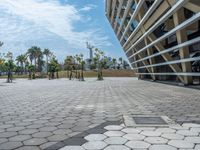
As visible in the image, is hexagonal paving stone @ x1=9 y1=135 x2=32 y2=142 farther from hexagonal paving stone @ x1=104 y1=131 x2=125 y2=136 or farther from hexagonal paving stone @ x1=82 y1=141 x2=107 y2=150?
hexagonal paving stone @ x1=104 y1=131 x2=125 y2=136

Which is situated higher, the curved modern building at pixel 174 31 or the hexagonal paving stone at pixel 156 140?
the curved modern building at pixel 174 31

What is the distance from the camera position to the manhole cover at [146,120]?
537 cm

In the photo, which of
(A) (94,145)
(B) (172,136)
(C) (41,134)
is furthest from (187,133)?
(C) (41,134)

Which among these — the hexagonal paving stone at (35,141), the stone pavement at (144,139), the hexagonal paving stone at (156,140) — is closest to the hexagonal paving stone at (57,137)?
the hexagonal paving stone at (35,141)

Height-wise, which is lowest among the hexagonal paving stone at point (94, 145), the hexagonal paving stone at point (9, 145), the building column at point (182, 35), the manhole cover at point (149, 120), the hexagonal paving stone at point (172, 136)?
the hexagonal paving stone at point (172, 136)

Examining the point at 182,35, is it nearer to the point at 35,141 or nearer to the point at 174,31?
the point at 174,31

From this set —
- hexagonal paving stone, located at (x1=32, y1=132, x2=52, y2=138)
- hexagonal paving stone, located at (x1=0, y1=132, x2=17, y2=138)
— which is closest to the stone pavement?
hexagonal paving stone, located at (x1=32, y1=132, x2=52, y2=138)

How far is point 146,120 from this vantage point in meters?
5.83

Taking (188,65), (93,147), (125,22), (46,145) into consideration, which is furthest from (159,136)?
(125,22)

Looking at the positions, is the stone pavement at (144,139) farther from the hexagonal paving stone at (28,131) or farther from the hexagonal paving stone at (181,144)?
the hexagonal paving stone at (28,131)

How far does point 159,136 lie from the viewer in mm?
4402

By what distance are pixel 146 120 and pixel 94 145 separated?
2.22 meters

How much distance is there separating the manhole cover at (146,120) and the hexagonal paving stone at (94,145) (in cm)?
134

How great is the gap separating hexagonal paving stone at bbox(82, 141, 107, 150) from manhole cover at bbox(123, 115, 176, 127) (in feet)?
4.39
